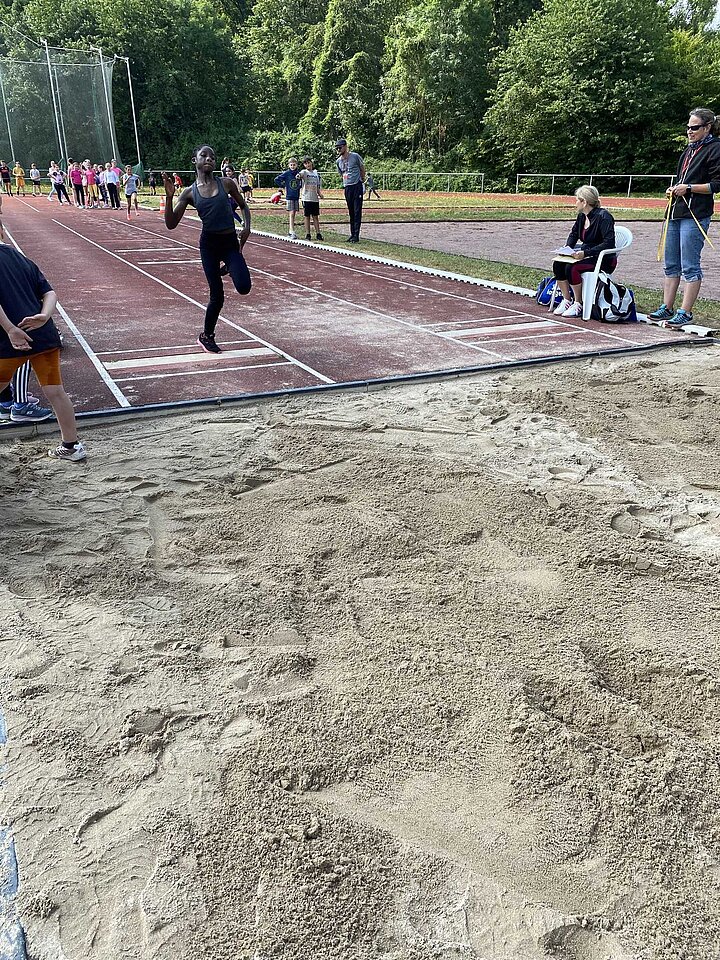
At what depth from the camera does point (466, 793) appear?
2.39 metres

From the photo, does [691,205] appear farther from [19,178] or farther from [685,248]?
[19,178]

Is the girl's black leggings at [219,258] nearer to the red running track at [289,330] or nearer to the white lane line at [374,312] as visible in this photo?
the red running track at [289,330]

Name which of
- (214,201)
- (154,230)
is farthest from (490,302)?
(154,230)

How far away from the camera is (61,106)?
33.8 meters

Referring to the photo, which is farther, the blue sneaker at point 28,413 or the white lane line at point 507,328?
the white lane line at point 507,328

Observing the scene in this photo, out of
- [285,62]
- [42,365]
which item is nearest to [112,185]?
[42,365]

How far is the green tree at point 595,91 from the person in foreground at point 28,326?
41.1 metres

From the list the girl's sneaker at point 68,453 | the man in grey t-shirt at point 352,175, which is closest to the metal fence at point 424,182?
the man in grey t-shirt at point 352,175

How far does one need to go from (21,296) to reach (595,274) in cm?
614

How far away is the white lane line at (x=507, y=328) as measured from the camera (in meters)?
8.20

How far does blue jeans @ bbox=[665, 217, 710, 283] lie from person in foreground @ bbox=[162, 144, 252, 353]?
4.38 m

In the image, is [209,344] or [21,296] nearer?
[21,296]

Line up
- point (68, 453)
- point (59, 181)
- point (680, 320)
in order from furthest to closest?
point (59, 181) < point (680, 320) < point (68, 453)

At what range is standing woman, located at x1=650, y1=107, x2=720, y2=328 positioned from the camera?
751 centimetres
